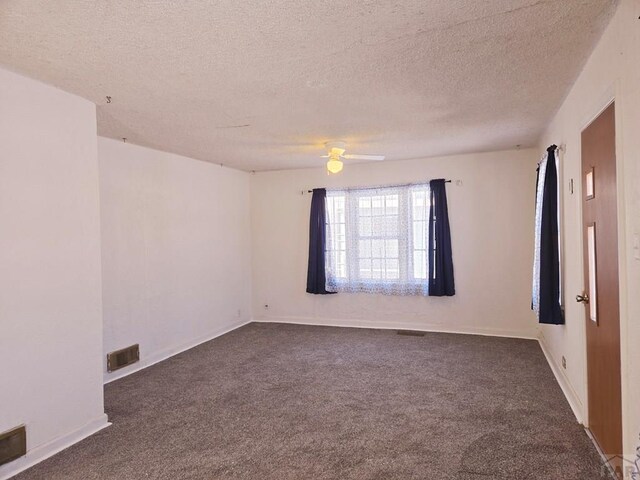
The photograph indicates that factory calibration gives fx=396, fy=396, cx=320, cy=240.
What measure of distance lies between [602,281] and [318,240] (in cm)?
386

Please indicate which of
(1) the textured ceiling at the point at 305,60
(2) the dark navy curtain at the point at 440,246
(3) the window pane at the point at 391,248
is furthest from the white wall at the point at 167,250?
(2) the dark navy curtain at the point at 440,246

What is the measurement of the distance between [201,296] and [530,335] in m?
4.20

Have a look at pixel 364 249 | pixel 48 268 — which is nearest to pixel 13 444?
pixel 48 268

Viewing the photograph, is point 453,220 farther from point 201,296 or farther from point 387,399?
point 201,296

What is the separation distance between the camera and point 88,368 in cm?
280

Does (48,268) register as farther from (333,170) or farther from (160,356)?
(333,170)

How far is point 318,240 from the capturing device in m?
5.76

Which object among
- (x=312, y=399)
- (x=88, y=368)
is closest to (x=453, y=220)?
(x=312, y=399)

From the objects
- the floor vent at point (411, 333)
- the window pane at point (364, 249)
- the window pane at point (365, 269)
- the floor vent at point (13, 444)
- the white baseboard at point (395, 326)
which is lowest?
the floor vent at point (411, 333)

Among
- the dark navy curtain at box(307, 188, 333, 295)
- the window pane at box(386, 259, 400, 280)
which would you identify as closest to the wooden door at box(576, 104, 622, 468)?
the window pane at box(386, 259, 400, 280)

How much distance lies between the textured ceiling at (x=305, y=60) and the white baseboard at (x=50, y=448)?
2.31m

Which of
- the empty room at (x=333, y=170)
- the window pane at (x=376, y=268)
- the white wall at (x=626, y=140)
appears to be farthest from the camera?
the window pane at (x=376, y=268)

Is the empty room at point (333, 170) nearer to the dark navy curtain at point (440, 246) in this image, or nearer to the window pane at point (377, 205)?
the dark navy curtain at point (440, 246)

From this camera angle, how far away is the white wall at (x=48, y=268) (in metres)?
2.36
